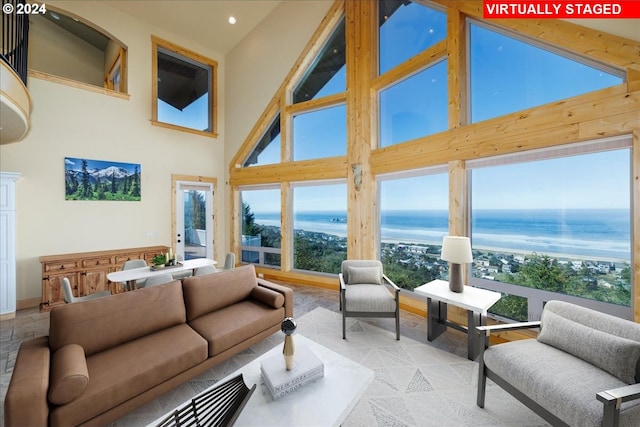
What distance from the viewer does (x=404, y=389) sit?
7.55ft

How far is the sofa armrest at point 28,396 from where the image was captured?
1432mm

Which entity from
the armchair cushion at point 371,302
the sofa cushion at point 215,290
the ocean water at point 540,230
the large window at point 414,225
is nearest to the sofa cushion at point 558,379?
the armchair cushion at point 371,302

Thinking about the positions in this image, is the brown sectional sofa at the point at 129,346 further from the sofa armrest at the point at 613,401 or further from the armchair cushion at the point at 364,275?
the sofa armrest at the point at 613,401

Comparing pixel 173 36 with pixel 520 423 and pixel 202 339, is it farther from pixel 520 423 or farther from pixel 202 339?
pixel 520 423

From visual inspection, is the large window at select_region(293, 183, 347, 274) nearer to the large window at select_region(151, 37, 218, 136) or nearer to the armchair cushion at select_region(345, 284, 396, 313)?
the armchair cushion at select_region(345, 284, 396, 313)

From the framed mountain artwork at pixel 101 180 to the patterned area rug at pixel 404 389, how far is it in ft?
14.6

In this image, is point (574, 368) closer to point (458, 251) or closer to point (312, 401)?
point (458, 251)

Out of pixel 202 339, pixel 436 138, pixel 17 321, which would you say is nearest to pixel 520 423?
pixel 202 339

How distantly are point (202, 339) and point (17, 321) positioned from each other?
141 inches

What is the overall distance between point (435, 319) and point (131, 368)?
3109 millimetres

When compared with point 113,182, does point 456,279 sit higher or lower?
lower

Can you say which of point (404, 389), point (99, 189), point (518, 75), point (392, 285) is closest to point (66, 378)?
point (404, 389)

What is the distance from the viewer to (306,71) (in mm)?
5641

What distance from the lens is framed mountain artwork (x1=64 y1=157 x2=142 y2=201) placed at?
4.72 metres
